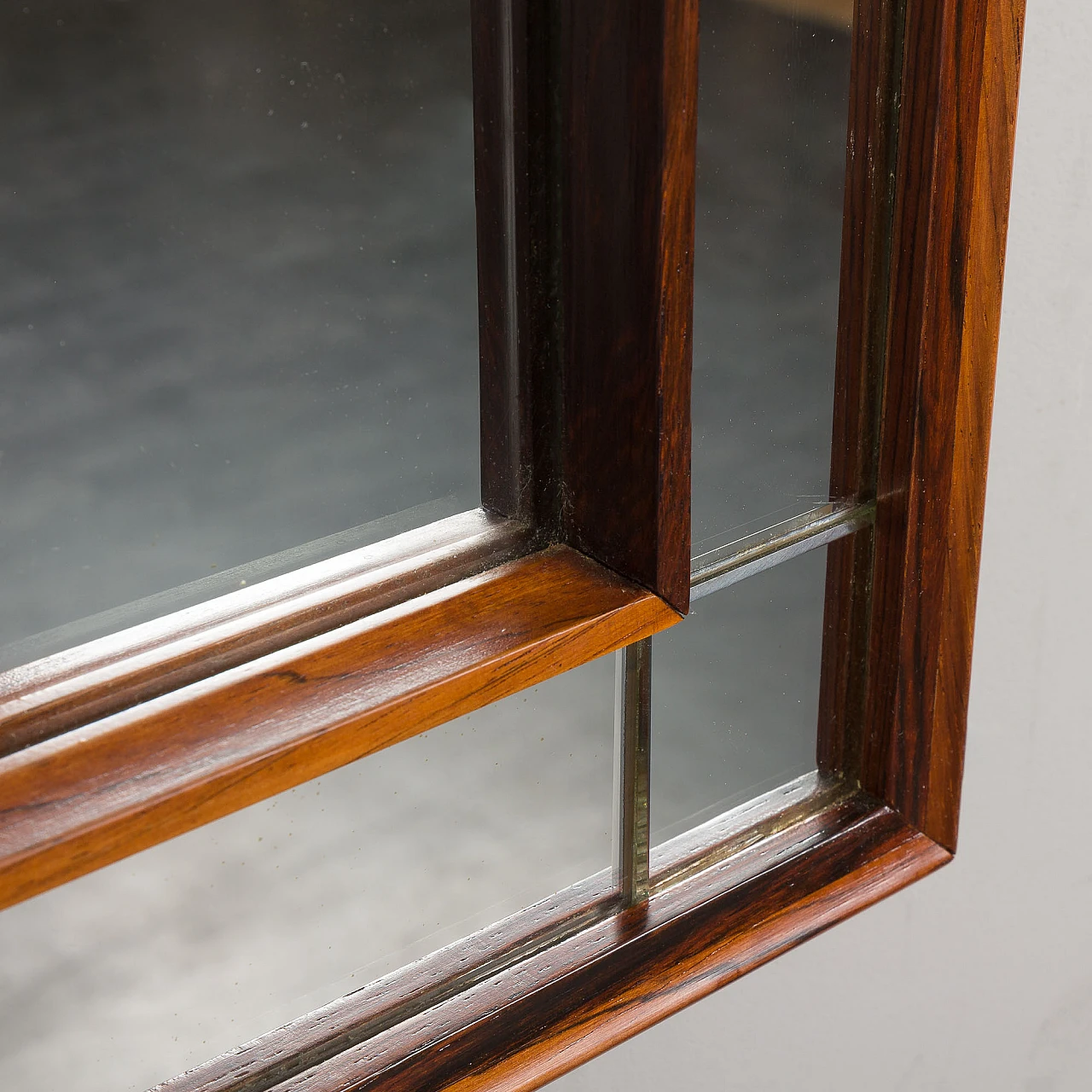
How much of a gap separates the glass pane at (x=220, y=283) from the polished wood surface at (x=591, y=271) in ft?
0.05

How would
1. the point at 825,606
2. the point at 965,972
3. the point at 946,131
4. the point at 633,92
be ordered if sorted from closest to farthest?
the point at 633,92
the point at 946,131
the point at 825,606
the point at 965,972

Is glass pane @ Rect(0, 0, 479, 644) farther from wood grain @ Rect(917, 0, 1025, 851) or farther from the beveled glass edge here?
wood grain @ Rect(917, 0, 1025, 851)

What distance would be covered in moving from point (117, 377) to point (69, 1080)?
31 cm

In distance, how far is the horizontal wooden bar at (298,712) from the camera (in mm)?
464

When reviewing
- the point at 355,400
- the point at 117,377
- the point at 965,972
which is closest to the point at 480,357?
the point at 355,400

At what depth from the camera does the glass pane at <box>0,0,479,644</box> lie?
0.54 metres

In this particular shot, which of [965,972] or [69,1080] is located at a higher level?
[69,1080]

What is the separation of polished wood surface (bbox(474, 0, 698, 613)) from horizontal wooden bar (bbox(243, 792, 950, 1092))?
21 centimetres

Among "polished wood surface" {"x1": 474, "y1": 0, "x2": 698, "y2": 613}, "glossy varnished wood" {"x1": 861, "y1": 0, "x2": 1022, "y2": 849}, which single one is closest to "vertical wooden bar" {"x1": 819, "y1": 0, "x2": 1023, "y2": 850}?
"glossy varnished wood" {"x1": 861, "y1": 0, "x2": 1022, "y2": 849}

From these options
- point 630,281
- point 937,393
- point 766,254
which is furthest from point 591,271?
point 937,393

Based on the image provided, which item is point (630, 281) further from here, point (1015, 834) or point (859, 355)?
point (1015, 834)

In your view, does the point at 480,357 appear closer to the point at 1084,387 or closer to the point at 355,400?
the point at 355,400

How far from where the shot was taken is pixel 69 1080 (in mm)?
585

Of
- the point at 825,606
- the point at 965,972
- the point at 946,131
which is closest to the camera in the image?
the point at 946,131
